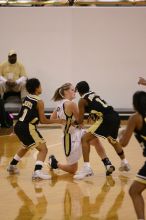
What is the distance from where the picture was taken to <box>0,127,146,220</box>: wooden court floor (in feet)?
18.5

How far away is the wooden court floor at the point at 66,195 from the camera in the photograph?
5633 mm

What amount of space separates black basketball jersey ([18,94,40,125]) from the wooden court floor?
811 mm

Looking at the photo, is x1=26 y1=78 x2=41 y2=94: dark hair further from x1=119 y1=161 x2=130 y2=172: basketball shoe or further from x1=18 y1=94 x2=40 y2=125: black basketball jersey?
x1=119 y1=161 x2=130 y2=172: basketball shoe

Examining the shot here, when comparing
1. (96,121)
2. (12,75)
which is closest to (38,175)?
(96,121)

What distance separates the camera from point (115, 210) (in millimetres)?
5754

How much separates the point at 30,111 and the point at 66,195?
1.44 metres

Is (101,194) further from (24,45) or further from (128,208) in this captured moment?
(24,45)

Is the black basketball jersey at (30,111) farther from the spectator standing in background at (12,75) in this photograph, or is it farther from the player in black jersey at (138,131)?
the spectator standing in background at (12,75)

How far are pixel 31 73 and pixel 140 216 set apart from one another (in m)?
9.24

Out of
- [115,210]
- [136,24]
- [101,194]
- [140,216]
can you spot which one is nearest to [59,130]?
[136,24]

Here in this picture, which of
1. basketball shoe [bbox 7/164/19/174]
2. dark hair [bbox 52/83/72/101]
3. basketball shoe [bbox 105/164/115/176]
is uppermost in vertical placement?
dark hair [bbox 52/83/72/101]

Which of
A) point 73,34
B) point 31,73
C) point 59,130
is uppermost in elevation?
point 73,34

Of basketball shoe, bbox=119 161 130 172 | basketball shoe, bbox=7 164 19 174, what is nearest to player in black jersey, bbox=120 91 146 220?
basketball shoe, bbox=119 161 130 172

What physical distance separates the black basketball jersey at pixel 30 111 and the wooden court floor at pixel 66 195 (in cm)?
81
